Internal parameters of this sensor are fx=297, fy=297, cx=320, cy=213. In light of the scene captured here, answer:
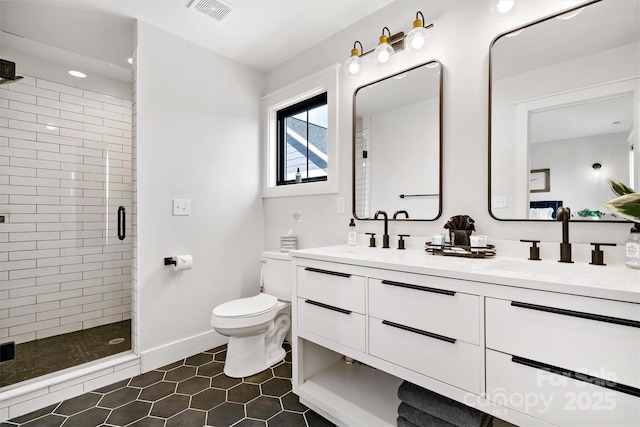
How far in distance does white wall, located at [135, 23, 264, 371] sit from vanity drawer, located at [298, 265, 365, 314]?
1159 mm

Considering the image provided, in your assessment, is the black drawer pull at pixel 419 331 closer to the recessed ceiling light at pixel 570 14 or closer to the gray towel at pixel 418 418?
the gray towel at pixel 418 418

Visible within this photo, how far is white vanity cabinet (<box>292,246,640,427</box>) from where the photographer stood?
2.71 ft

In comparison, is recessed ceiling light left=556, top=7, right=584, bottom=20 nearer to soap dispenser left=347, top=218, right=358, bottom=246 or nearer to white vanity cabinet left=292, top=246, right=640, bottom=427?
white vanity cabinet left=292, top=246, right=640, bottom=427

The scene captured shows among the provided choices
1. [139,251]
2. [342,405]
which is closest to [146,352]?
[139,251]

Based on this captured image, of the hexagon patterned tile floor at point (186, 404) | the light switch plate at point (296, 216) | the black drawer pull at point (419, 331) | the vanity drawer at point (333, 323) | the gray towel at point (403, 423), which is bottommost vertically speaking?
the hexagon patterned tile floor at point (186, 404)

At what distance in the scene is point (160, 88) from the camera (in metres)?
2.22

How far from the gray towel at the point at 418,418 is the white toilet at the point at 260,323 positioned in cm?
103

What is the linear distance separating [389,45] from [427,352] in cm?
170

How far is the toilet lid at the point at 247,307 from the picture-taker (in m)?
1.96

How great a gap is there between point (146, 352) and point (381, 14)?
9.28 feet

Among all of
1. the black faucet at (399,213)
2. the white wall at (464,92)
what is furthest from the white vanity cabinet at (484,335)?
the black faucet at (399,213)

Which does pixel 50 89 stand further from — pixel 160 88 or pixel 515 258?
pixel 515 258

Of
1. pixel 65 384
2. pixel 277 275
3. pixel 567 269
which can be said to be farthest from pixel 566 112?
pixel 65 384

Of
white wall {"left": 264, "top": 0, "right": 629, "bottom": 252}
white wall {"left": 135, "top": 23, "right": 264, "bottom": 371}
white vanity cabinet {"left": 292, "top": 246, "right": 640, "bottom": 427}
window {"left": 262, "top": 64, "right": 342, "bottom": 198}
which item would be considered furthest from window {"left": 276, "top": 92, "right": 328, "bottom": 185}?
white vanity cabinet {"left": 292, "top": 246, "right": 640, "bottom": 427}
